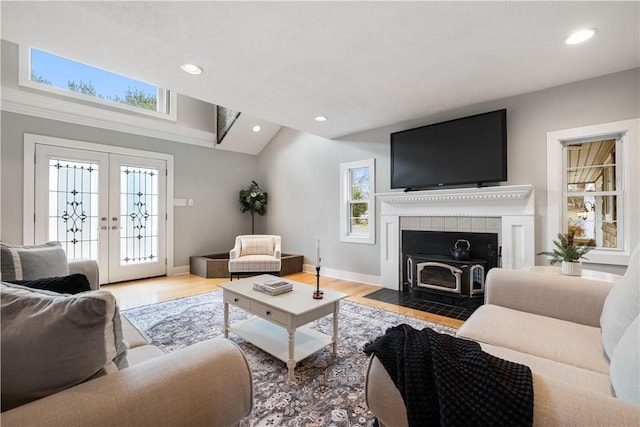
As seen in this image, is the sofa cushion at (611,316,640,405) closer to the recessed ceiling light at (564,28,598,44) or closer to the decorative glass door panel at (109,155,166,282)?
the recessed ceiling light at (564,28,598,44)

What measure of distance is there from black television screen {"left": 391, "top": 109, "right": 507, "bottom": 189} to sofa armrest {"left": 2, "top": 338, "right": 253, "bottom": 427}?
3221mm

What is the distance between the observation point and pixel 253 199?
5.69 meters

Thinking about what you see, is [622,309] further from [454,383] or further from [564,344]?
[454,383]

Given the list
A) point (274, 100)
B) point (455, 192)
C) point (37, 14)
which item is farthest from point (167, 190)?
point (455, 192)

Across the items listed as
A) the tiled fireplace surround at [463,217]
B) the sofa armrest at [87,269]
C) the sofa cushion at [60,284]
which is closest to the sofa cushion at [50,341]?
the sofa cushion at [60,284]

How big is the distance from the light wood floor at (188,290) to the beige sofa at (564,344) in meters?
1.08

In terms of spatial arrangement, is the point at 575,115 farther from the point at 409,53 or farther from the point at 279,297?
the point at 279,297

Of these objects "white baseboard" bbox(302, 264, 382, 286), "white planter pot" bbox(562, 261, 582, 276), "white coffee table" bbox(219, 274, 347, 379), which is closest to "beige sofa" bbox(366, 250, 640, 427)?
"white planter pot" bbox(562, 261, 582, 276)

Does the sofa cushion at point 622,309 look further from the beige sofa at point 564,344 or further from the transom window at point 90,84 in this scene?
the transom window at point 90,84

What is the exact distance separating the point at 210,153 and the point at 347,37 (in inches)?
160

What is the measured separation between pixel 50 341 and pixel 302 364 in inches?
63.2

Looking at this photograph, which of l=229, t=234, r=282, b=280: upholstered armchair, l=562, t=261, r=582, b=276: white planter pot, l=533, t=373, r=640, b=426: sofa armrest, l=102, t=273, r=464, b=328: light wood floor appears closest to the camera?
l=533, t=373, r=640, b=426: sofa armrest

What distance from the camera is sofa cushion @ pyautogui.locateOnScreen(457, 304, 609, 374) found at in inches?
49.0

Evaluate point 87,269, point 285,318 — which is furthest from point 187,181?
point 285,318
